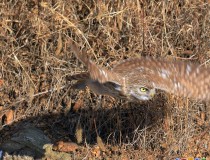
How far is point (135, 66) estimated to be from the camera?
16.6 ft

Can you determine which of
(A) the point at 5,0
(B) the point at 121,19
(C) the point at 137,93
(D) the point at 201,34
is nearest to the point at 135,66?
(C) the point at 137,93

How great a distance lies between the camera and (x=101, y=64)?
18.9 ft

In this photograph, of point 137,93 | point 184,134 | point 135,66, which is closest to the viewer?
point 137,93

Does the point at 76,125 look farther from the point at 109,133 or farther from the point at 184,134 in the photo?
the point at 184,134

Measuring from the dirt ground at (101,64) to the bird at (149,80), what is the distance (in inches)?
26.0

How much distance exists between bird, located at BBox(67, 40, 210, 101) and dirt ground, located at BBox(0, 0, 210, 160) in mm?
660

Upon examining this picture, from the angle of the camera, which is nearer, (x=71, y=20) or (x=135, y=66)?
(x=135, y=66)

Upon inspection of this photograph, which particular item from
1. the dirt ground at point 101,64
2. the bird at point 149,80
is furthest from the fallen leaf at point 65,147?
the bird at point 149,80

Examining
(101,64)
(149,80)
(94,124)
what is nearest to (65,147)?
(94,124)

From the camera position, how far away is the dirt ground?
570 cm

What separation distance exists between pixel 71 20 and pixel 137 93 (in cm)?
149

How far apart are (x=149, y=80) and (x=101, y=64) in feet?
3.60

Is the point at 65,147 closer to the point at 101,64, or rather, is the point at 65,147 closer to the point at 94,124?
the point at 94,124

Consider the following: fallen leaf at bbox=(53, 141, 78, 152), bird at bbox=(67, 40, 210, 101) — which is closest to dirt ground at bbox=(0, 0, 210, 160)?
fallen leaf at bbox=(53, 141, 78, 152)
